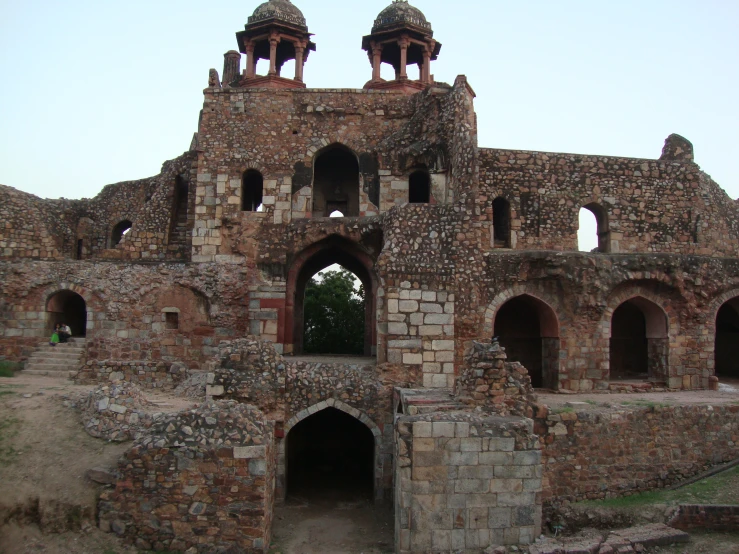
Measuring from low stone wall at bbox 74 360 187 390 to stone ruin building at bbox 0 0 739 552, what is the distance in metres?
0.05

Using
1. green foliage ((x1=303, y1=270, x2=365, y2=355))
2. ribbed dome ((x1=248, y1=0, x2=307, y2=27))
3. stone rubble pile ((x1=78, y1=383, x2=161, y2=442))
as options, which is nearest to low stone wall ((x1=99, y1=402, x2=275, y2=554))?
stone rubble pile ((x1=78, y1=383, x2=161, y2=442))

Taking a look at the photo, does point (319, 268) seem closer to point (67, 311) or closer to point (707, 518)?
point (67, 311)

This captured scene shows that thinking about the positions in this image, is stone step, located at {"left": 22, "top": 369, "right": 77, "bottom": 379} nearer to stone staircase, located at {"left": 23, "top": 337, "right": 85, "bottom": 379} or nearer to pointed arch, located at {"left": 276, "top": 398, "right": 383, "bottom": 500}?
stone staircase, located at {"left": 23, "top": 337, "right": 85, "bottom": 379}

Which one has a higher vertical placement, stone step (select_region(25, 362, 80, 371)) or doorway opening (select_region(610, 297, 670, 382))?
doorway opening (select_region(610, 297, 670, 382))

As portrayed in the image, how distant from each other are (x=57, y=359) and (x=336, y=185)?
9.10m

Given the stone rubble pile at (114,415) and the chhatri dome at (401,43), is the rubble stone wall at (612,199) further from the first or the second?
the stone rubble pile at (114,415)

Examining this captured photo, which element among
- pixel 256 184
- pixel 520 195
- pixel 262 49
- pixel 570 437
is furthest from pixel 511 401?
pixel 262 49

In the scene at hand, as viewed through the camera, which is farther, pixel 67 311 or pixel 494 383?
pixel 67 311

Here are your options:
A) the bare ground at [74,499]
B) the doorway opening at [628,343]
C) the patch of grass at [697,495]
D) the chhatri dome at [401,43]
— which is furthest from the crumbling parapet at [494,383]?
the chhatri dome at [401,43]

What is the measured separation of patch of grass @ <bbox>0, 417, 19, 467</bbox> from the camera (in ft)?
30.4

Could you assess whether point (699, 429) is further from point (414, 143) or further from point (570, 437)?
point (414, 143)

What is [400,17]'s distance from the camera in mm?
18641

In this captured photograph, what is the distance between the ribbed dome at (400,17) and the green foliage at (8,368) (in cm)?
1425

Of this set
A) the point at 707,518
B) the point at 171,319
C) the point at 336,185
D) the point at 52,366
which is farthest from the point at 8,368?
the point at 707,518
